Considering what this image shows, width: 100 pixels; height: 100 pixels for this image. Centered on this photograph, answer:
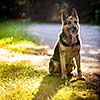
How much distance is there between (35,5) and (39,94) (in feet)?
104

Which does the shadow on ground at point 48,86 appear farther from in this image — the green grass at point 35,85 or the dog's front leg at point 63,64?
the dog's front leg at point 63,64

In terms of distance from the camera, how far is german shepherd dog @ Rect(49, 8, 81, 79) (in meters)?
7.21

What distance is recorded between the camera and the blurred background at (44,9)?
3092cm

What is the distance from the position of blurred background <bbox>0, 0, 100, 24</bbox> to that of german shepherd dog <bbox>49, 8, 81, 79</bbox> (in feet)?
68.4

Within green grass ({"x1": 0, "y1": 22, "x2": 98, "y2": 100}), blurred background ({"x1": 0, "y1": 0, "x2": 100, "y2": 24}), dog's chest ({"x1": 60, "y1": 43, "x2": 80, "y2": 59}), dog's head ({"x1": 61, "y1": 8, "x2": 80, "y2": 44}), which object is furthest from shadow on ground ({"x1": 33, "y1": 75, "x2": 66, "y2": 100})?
blurred background ({"x1": 0, "y1": 0, "x2": 100, "y2": 24})

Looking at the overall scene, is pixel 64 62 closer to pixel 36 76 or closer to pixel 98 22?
pixel 36 76

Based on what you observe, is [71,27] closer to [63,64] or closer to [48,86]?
[63,64]

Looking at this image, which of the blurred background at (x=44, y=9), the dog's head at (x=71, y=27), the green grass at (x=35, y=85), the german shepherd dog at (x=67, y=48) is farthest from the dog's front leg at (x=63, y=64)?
the blurred background at (x=44, y=9)

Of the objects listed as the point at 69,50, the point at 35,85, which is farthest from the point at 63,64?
the point at 35,85

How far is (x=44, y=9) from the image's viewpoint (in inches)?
1491

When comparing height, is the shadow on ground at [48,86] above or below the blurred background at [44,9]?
below

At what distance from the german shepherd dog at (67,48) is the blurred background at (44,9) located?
820 inches

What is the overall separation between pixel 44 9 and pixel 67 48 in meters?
30.8

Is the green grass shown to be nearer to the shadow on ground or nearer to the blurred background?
the shadow on ground
